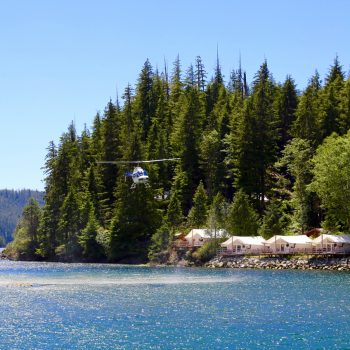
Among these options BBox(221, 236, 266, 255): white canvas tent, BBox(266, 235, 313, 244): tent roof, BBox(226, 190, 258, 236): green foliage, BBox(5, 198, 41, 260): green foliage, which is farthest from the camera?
BBox(5, 198, 41, 260): green foliage

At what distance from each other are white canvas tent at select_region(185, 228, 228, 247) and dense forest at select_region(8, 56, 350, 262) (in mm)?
1069

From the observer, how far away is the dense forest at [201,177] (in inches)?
3420

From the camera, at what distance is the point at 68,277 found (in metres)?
65.9

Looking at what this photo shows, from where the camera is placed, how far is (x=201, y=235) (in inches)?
3450

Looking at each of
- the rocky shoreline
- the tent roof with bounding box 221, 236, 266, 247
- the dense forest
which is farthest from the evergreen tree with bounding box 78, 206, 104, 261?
the tent roof with bounding box 221, 236, 266, 247

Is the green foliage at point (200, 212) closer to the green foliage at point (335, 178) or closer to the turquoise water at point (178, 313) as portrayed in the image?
the green foliage at point (335, 178)

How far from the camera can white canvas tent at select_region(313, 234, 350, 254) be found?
74375mm

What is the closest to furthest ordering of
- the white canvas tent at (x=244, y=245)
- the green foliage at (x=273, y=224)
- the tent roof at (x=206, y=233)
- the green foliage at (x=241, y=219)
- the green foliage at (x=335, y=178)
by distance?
the green foliage at (x=335, y=178)
the white canvas tent at (x=244, y=245)
the green foliage at (x=273, y=224)
the green foliage at (x=241, y=219)
the tent roof at (x=206, y=233)

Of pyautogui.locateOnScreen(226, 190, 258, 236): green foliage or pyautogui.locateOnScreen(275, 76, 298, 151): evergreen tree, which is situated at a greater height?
pyautogui.locateOnScreen(275, 76, 298, 151): evergreen tree

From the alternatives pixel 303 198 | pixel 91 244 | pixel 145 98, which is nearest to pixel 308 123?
pixel 303 198

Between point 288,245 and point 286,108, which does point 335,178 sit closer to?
point 288,245

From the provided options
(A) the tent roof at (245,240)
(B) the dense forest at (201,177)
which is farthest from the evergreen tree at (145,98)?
(A) the tent roof at (245,240)

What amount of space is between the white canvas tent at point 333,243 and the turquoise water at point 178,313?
14.3 meters

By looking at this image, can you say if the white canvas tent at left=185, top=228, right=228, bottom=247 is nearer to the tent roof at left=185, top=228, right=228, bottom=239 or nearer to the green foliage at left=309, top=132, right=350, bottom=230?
the tent roof at left=185, top=228, right=228, bottom=239
